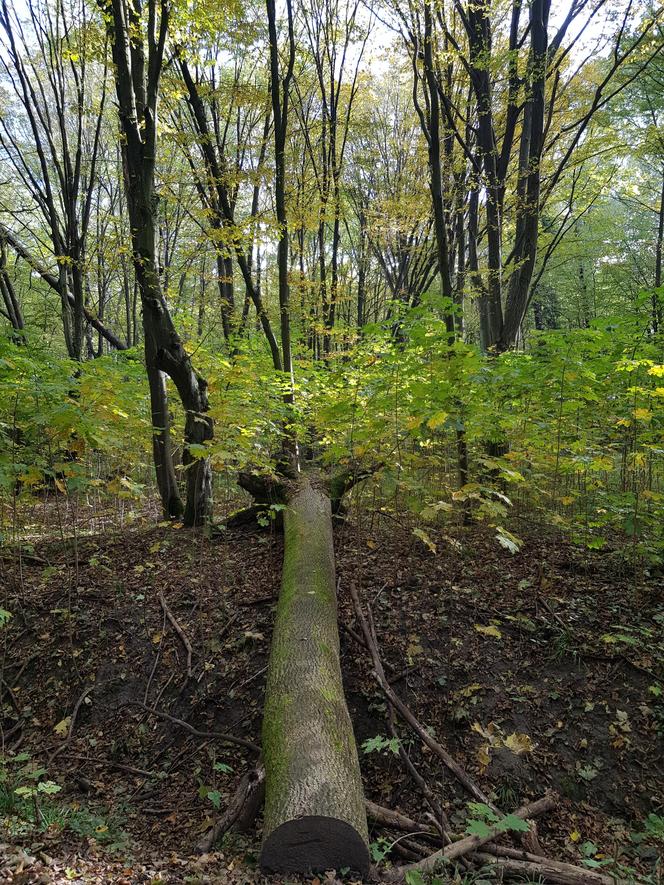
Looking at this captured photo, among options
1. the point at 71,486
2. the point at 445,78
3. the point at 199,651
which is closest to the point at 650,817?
the point at 199,651

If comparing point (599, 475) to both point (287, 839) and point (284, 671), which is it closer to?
point (284, 671)

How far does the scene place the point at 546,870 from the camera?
5.73ft

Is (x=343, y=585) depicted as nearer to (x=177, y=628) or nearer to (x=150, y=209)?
(x=177, y=628)

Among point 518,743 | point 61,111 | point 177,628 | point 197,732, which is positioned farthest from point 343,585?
point 61,111

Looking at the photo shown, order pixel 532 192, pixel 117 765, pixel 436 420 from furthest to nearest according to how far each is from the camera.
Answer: pixel 532 192
pixel 436 420
pixel 117 765

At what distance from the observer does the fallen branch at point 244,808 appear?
6.56ft

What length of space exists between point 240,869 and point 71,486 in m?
2.91

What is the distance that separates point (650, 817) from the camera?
7.09 ft

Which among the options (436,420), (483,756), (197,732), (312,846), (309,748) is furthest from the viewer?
(436,420)

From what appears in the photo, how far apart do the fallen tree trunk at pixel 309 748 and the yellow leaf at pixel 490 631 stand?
1144mm

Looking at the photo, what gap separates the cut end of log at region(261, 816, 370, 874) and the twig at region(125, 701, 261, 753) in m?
1.03

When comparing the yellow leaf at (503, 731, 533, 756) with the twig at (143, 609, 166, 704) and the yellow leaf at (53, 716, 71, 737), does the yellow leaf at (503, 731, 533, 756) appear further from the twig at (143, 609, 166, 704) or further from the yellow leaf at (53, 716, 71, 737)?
the yellow leaf at (53, 716, 71, 737)

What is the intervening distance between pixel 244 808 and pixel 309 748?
17.4 inches

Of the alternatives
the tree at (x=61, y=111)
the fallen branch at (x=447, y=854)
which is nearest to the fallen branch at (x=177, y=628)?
the fallen branch at (x=447, y=854)
